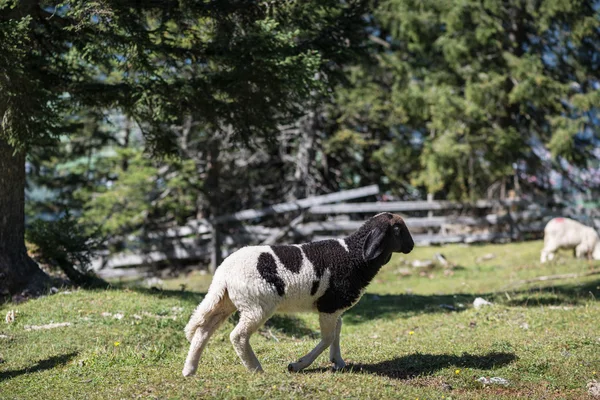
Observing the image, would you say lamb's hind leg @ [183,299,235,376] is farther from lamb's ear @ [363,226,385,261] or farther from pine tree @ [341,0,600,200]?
pine tree @ [341,0,600,200]

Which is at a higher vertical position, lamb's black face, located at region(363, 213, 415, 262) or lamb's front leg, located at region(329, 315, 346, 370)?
lamb's black face, located at region(363, 213, 415, 262)

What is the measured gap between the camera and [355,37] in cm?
1370

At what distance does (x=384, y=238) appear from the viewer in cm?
750

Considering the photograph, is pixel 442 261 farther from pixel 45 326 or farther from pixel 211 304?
pixel 211 304

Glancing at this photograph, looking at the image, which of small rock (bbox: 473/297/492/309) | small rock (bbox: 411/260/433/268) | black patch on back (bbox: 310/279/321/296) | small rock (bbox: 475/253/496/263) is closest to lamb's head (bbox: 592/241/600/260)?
small rock (bbox: 475/253/496/263)

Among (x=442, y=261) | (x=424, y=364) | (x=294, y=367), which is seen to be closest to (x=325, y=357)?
(x=294, y=367)

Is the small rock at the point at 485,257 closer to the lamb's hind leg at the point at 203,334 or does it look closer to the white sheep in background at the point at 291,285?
the white sheep in background at the point at 291,285

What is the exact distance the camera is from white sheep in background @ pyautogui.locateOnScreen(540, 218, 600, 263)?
17.6 metres

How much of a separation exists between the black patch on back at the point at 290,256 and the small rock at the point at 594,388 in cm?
349

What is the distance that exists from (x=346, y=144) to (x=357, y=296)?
1884 cm

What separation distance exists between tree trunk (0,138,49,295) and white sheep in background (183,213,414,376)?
5.69 metres

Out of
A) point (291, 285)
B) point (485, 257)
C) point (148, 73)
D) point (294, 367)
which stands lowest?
point (485, 257)

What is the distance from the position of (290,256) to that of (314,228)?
1690 cm

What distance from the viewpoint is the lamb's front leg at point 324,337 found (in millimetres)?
7215
